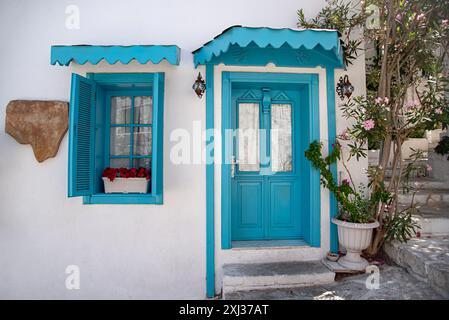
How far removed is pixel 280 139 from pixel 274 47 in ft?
5.59

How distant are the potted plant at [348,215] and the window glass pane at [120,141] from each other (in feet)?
9.11

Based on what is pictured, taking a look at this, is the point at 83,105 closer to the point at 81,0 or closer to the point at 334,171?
the point at 81,0

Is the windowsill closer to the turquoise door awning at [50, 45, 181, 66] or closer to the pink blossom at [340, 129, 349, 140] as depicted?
the turquoise door awning at [50, 45, 181, 66]

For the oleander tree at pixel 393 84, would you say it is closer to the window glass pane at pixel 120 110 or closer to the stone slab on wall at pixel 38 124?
the window glass pane at pixel 120 110

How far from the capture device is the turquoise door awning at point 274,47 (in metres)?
3.09

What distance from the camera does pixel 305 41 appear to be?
10.2 ft

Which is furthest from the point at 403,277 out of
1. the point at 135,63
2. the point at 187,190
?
the point at 135,63

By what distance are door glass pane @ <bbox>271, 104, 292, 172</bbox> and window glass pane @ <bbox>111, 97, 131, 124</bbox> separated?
2329 mm

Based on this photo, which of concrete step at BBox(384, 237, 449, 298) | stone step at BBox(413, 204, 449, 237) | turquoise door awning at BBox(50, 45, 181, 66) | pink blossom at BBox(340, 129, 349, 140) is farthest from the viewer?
stone step at BBox(413, 204, 449, 237)

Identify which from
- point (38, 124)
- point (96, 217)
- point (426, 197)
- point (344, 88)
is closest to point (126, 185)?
point (96, 217)

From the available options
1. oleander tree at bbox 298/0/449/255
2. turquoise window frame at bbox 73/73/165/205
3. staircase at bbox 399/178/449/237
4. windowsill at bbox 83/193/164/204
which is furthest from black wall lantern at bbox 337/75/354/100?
windowsill at bbox 83/193/164/204

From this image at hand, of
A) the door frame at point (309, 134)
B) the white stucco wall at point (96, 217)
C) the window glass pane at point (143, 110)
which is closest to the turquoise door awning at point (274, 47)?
the door frame at point (309, 134)

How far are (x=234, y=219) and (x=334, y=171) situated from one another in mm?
1707

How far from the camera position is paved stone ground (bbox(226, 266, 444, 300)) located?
123 inches
